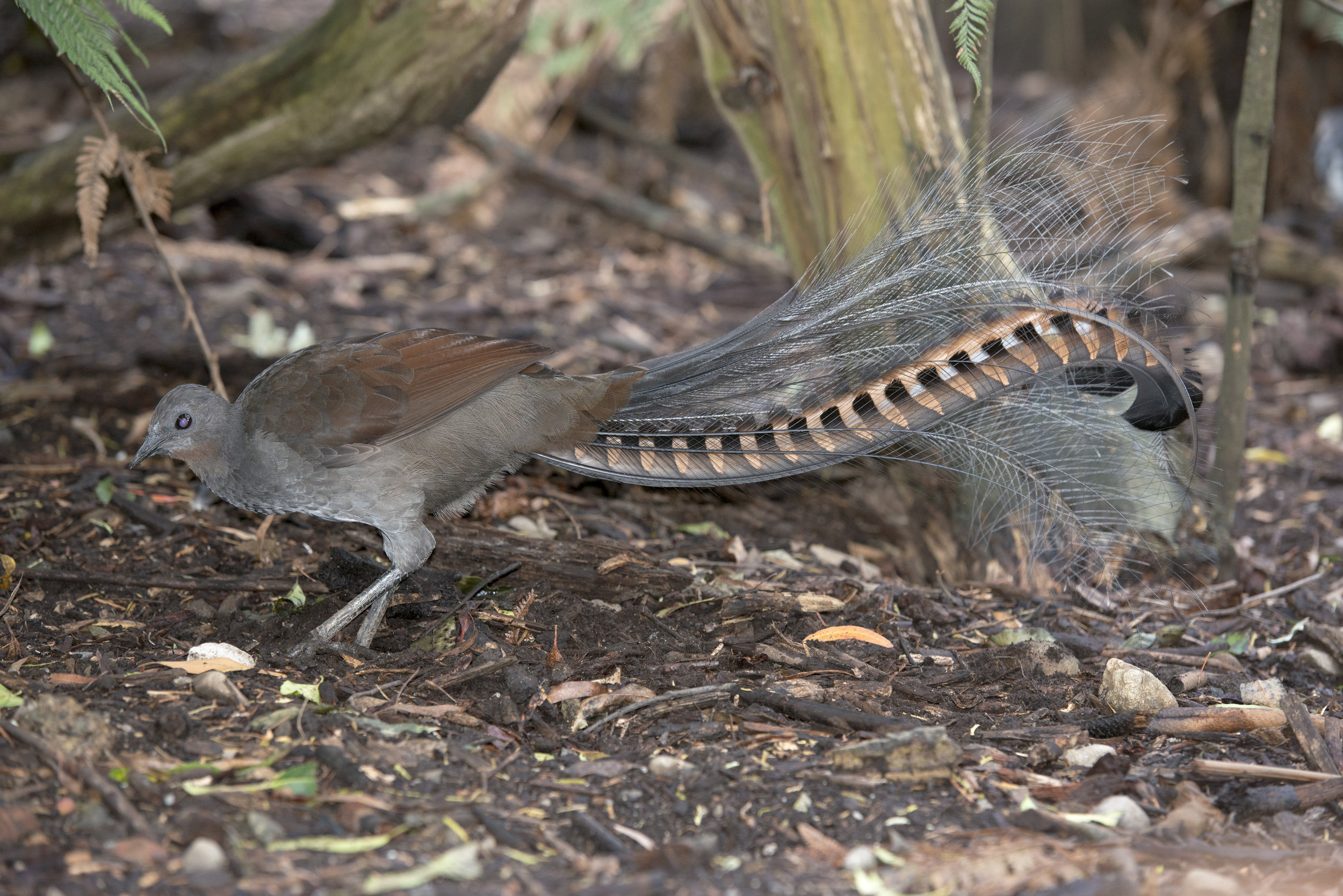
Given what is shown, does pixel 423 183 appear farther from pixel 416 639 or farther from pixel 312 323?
pixel 416 639

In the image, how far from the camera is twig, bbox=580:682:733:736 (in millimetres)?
3016

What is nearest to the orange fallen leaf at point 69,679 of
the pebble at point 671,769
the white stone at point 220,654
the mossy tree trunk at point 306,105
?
the white stone at point 220,654

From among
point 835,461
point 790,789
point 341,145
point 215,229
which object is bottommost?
point 790,789

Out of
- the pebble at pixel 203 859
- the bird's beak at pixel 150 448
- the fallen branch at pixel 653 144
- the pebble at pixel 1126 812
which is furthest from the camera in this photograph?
the fallen branch at pixel 653 144

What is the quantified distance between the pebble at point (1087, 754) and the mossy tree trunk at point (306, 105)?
3312 millimetres

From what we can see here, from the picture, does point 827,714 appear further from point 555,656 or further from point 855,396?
point 855,396

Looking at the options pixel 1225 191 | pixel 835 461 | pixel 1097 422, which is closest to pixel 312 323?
pixel 835 461

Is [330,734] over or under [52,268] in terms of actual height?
A: under

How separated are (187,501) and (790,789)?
106 inches

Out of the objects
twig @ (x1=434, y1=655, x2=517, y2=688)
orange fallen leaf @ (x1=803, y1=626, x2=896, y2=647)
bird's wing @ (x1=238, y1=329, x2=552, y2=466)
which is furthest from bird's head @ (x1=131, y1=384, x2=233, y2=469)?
orange fallen leaf @ (x1=803, y1=626, x2=896, y2=647)

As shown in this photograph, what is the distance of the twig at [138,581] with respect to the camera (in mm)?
3537

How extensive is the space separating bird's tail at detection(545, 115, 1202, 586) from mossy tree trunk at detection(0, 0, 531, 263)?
1747mm

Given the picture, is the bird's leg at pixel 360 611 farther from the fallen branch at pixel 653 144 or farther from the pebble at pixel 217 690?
the fallen branch at pixel 653 144

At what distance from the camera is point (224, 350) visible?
→ 17.6 ft
